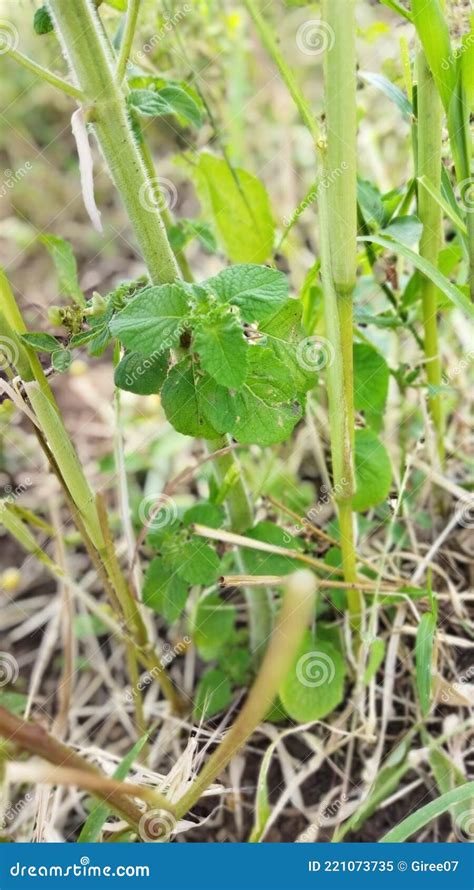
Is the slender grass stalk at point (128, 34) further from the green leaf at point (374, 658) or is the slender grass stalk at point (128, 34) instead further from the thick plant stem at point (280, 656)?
the green leaf at point (374, 658)

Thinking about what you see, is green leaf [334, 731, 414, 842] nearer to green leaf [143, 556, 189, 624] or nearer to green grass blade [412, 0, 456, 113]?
green leaf [143, 556, 189, 624]

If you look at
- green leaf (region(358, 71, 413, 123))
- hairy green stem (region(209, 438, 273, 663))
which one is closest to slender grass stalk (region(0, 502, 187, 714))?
hairy green stem (region(209, 438, 273, 663))

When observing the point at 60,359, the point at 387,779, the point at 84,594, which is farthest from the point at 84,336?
the point at 387,779

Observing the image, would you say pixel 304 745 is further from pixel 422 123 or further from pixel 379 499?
pixel 422 123

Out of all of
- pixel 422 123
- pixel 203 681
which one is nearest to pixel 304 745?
pixel 203 681

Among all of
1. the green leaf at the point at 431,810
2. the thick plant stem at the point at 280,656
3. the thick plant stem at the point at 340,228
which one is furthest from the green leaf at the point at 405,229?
the green leaf at the point at 431,810

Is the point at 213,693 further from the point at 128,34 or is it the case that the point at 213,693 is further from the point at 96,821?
the point at 128,34
